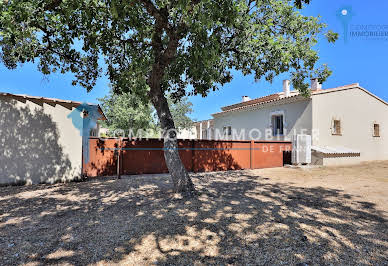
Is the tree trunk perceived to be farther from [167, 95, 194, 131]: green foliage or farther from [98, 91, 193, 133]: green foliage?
[167, 95, 194, 131]: green foliage

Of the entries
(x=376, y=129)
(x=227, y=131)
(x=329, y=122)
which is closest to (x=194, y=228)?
(x=329, y=122)

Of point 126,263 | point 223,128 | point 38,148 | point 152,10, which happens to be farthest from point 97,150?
point 223,128

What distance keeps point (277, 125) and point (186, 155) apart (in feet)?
26.7

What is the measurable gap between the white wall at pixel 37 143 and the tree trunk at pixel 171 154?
12.7 ft

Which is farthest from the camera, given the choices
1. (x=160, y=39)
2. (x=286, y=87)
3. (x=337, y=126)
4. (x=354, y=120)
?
(x=286, y=87)

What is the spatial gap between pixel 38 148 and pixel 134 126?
14964 mm

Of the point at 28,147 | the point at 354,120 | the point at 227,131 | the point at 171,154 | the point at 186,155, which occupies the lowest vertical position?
the point at 186,155

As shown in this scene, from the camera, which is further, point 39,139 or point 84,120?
point 84,120

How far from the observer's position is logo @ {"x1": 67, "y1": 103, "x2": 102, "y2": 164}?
7848 mm

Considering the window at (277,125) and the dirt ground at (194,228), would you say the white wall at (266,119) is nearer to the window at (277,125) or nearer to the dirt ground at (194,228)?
the window at (277,125)

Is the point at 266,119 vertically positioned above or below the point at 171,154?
above

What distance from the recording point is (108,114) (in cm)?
2264

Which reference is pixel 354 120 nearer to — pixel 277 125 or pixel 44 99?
pixel 277 125

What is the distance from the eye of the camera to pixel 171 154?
19.3ft
